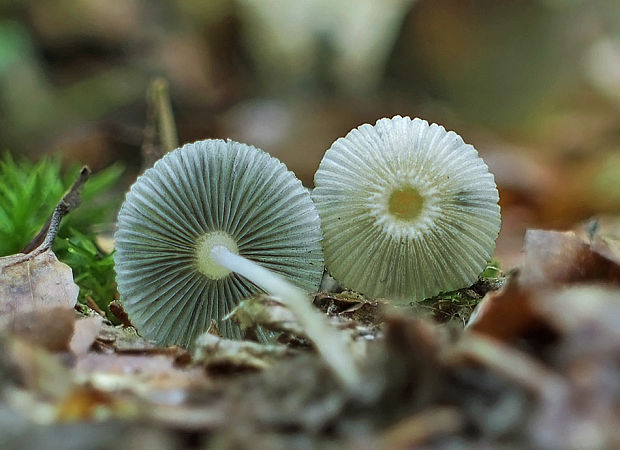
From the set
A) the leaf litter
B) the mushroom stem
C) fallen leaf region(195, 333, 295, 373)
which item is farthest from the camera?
fallen leaf region(195, 333, 295, 373)

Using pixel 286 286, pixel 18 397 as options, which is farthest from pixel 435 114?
pixel 18 397

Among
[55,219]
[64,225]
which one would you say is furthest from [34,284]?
[64,225]

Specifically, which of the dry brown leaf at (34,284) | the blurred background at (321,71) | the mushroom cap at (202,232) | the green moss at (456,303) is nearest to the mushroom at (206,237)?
the mushroom cap at (202,232)

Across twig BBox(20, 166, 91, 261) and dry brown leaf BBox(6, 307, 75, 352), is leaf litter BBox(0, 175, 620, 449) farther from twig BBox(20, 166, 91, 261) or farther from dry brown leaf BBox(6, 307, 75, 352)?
twig BBox(20, 166, 91, 261)

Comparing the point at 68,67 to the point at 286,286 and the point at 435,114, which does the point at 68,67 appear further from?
the point at 286,286

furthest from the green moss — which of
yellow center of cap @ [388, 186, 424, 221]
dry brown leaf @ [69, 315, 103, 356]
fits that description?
dry brown leaf @ [69, 315, 103, 356]

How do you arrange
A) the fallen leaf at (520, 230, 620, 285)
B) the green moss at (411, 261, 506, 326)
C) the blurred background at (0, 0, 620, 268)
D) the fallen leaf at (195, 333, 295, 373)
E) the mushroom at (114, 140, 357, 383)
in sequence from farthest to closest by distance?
the blurred background at (0, 0, 620, 268) < the green moss at (411, 261, 506, 326) < the mushroom at (114, 140, 357, 383) < the fallen leaf at (520, 230, 620, 285) < the fallen leaf at (195, 333, 295, 373)

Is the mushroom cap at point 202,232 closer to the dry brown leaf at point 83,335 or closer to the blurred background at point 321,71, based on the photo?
the dry brown leaf at point 83,335
